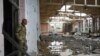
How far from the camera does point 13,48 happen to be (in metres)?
6.54

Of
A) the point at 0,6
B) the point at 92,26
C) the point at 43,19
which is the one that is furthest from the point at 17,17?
the point at 43,19

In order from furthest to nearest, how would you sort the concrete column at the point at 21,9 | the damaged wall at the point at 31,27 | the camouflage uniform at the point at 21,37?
the damaged wall at the point at 31,27
the concrete column at the point at 21,9
the camouflage uniform at the point at 21,37

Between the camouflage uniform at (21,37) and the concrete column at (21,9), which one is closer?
the camouflage uniform at (21,37)

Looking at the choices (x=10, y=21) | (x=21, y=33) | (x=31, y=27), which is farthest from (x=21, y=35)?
(x=31, y=27)

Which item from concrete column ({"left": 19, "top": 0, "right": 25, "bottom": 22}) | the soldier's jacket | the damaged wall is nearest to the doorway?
the soldier's jacket

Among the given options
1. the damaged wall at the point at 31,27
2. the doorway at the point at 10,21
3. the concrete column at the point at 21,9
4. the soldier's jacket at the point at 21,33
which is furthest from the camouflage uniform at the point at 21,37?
the damaged wall at the point at 31,27

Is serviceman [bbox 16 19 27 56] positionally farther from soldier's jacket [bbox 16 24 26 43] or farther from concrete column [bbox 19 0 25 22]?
concrete column [bbox 19 0 25 22]

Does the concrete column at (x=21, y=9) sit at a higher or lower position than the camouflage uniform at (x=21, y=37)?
higher

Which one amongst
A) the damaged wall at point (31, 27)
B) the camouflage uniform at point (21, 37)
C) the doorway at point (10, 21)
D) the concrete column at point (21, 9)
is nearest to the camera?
the doorway at point (10, 21)

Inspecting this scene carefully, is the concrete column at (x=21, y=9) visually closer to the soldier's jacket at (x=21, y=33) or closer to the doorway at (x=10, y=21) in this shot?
the soldier's jacket at (x=21, y=33)

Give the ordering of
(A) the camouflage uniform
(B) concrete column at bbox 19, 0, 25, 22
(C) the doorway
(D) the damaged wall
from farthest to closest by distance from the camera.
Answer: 1. (D) the damaged wall
2. (B) concrete column at bbox 19, 0, 25, 22
3. (A) the camouflage uniform
4. (C) the doorway

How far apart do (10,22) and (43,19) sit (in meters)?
36.5

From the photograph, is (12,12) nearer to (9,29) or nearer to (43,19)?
(9,29)

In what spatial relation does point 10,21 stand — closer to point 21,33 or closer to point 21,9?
point 21,33
